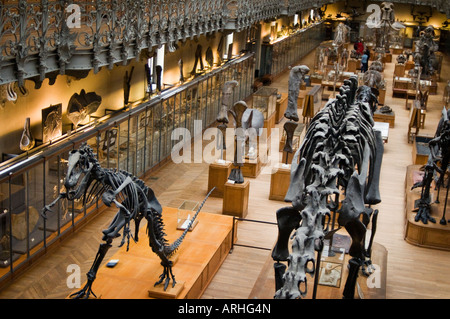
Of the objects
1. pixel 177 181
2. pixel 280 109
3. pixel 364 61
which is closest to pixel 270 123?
pixel 280 109

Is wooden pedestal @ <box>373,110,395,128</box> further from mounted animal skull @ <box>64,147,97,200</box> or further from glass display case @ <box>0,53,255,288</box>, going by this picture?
mounted animal skull @ <box>64,147,97,200</box>

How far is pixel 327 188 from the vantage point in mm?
6789

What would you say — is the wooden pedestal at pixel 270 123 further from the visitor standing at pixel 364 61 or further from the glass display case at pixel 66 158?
the visitor standing at pixel 364 61

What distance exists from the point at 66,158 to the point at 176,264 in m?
3.34

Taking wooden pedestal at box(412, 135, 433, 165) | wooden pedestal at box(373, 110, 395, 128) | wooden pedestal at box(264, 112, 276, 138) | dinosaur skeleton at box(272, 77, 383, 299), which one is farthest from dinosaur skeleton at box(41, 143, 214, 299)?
wooden pedestal at box(373, 110, 395, 128)

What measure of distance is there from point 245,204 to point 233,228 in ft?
6.21

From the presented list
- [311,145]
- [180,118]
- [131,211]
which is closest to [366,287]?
[311,145]

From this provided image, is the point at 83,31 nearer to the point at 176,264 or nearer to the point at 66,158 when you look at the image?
the point at 66,158

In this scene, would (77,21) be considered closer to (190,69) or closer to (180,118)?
(180,118)

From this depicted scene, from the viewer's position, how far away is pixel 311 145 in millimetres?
8078

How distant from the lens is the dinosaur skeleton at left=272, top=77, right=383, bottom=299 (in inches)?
238

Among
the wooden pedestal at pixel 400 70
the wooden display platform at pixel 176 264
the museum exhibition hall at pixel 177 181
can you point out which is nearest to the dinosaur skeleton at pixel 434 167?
the museum exhibition hall at pixel 177 181

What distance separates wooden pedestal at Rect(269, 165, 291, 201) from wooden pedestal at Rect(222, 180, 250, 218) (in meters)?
1.13
